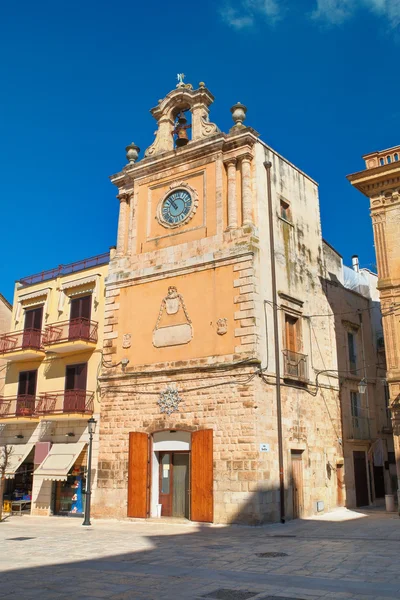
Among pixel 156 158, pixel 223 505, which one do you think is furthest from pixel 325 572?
pixel 156 158

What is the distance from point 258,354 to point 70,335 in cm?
882

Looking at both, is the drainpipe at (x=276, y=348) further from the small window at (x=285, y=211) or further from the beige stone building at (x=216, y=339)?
the small window at (x=285, y=211)

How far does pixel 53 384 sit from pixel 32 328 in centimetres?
304

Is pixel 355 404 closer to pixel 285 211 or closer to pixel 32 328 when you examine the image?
pixel 285 211

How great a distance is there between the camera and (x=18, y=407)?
24.6m

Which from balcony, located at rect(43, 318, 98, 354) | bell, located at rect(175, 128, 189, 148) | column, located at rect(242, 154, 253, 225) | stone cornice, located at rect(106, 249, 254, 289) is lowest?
balcony, located at rect(43, 318, 98, 354)

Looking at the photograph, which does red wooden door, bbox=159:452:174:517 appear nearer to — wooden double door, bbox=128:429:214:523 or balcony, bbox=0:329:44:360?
wooden double door, bbox=128:429:214:523

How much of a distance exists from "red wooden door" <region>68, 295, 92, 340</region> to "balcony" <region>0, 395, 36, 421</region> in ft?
12.0

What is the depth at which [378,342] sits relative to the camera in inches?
1080

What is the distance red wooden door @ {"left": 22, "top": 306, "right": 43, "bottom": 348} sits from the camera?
82.1ft

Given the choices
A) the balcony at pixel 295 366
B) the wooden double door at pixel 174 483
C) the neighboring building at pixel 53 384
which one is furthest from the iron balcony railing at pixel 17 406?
the balcony at pixel 295 366

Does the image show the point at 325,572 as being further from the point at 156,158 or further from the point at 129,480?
the point at 156,158

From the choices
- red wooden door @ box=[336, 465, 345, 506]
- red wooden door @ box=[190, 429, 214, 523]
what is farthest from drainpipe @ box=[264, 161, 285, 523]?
red wooden door @ box=[336, 465, 345, 506]

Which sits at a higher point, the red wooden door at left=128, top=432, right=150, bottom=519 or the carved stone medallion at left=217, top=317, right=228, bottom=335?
the carved stone medallion at left=217, top=317, right=228, bottom=335
